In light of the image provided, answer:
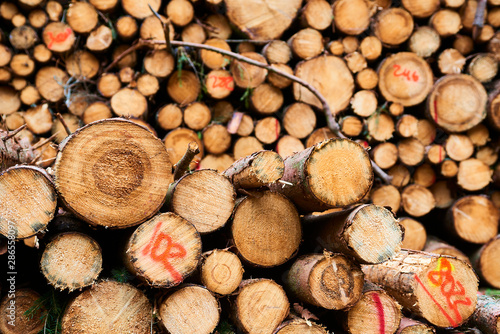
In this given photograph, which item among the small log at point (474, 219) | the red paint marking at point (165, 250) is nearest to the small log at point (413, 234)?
the small log at point (474, 219)

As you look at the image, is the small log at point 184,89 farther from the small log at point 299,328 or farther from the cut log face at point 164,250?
the small log at point 299,328

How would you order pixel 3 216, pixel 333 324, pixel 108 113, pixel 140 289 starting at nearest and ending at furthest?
pixel 3 216 < pixel 140 289 < pixel 333 324 < pixel 108 113

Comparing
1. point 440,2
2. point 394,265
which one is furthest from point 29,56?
point 440,2

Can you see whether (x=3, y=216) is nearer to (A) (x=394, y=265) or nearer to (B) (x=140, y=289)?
(B) (x=140, y=289)

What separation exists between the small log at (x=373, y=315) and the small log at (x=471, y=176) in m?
2.39

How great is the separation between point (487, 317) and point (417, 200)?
1712 mm

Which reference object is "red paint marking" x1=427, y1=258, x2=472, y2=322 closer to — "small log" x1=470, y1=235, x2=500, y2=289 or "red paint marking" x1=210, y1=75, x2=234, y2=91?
"small log" x1=470, y1=235, x2=500, y2=289

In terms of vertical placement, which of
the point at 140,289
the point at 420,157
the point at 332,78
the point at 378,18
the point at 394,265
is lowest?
the point at 420,157

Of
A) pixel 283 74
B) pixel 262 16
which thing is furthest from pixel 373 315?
pixel 262 16

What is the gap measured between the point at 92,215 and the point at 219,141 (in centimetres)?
224

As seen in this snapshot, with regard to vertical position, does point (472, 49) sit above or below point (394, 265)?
above

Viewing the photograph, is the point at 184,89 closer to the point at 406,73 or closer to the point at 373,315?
the point at 406,73

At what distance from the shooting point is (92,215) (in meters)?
1.68

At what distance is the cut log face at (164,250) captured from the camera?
170 cm
